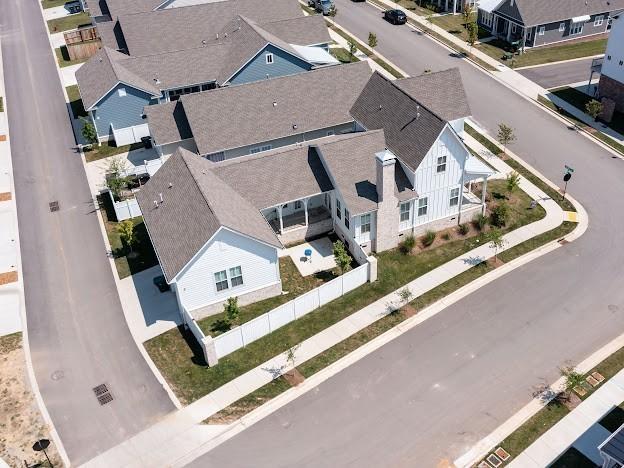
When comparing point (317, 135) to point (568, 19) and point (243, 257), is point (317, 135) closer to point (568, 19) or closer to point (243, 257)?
point (243, 257)

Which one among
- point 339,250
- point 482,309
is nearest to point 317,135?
point 339,250

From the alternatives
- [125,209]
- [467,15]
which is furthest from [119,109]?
[467,15]

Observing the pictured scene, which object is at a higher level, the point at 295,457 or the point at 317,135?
the point at 317,135

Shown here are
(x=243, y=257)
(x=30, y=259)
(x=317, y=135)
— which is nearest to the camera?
(x=243, y=257)

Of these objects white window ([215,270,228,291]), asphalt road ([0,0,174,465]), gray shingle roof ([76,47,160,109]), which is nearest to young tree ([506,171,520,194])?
white window ([215,270,228,291])

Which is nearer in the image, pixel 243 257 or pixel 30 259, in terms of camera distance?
pixel 243 257

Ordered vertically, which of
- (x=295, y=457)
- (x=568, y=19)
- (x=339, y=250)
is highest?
(x=568, y=19)

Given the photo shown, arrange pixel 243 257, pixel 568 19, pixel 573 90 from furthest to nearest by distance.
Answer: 1. pixel 568 19
2. pixel 573 90
3. pixel 243 257
